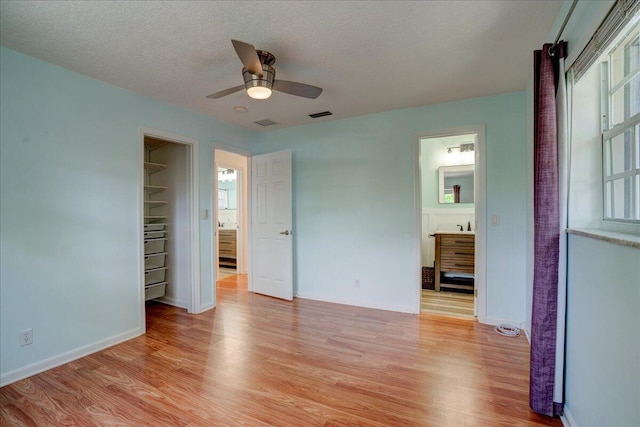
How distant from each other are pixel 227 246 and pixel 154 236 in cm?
263

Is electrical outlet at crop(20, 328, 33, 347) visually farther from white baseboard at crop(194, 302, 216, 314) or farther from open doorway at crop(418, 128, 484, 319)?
open doorway at crop(418, 128, 484, 319)

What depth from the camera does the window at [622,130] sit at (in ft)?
4.24

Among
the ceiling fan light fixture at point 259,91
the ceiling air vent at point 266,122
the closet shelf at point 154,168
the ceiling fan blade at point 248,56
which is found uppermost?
the ceiling air vent at point 266,122

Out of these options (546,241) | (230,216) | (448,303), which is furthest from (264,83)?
(230,216)

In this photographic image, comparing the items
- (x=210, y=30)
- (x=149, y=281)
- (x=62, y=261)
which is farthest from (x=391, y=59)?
(x=149, y=281)

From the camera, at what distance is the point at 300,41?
2107mm

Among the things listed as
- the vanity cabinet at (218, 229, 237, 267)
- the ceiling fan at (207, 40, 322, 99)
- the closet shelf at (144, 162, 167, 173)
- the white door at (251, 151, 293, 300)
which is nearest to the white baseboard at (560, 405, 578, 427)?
the ceiling fan at (207, 40, 322, 99)

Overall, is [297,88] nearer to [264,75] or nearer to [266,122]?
[264,75]

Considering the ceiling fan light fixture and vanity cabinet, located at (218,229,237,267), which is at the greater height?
the ceiling fan light fixture

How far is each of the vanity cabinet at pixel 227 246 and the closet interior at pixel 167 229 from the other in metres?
2.31

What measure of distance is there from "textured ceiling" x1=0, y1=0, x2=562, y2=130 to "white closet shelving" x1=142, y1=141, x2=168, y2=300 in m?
1.42

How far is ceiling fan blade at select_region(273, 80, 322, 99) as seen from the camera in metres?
2.17

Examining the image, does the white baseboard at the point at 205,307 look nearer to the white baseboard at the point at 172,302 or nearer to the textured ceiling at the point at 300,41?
the white baseboard at the point at 172,302

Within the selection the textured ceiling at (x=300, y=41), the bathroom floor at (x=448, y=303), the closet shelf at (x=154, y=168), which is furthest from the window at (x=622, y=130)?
the closet shelf at (x=154, y=168)
